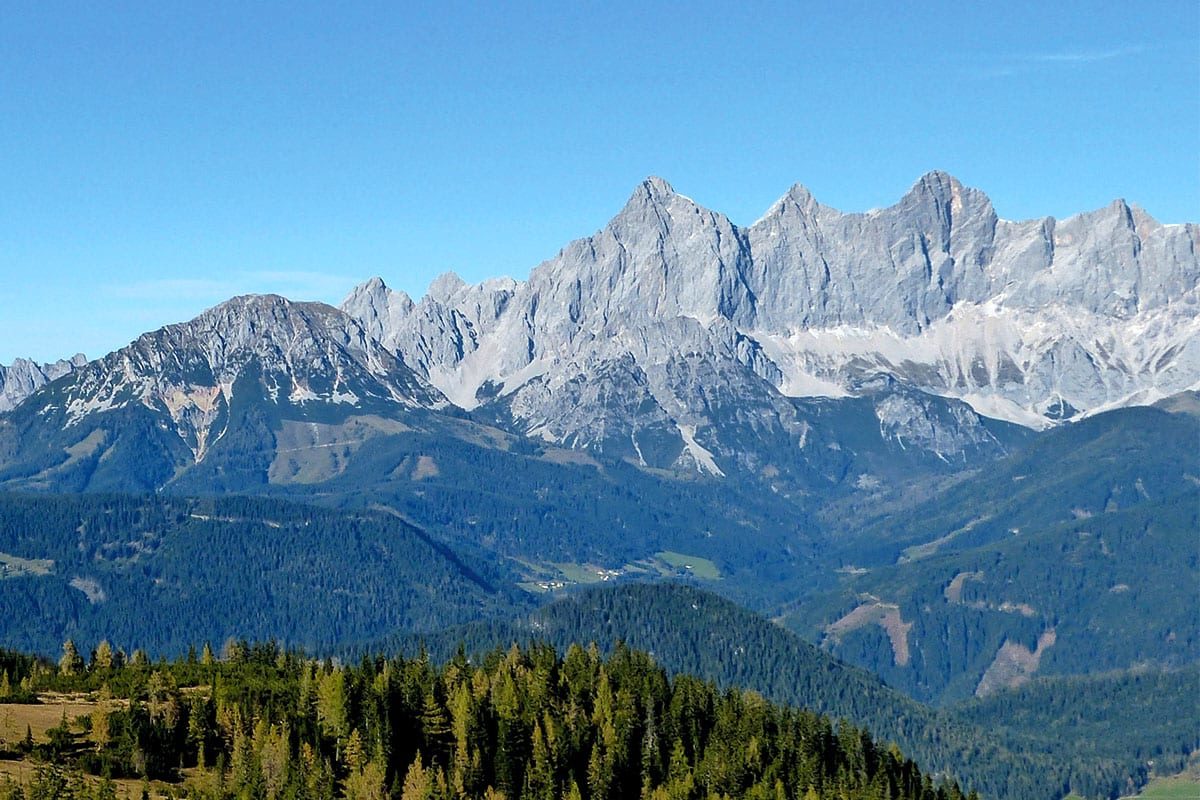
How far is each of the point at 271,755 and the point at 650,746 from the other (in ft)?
143

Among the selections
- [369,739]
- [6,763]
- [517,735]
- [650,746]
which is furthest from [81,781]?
[650,746]

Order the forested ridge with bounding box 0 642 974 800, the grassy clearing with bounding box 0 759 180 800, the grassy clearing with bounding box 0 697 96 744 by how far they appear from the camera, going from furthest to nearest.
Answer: the grassy clearing with bounding box 0 697 96 744
the forested ridge with bounding box 0 642 974 800
the grassy clearing with bounding box 0 759 180 800

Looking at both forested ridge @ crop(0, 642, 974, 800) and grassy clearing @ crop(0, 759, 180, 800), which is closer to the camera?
grassy clearing @ crop(0, 759, 180, 800)

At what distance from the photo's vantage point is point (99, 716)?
176 metres

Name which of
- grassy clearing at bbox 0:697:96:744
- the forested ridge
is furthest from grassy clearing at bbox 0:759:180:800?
grassy clearing at bbox 0:697:96:744

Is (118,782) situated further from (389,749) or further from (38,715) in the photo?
(389,749)

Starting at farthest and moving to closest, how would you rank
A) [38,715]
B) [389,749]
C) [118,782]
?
1. [38,715]
2. [389,749]
3. [118,782]

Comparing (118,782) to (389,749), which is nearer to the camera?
(118,782)

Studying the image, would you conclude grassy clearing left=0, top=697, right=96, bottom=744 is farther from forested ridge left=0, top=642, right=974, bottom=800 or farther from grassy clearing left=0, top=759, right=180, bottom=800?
grassy clearing left=0, top=759, right=180, bottom=800

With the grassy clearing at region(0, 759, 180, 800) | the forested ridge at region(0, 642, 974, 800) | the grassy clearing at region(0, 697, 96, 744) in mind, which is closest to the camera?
the grassy clearing at region(0, 759, 180, 800)

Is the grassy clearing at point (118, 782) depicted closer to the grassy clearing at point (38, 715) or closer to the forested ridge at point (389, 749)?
the forested ridge at point (389, 749)

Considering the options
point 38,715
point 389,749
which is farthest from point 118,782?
point 389,749

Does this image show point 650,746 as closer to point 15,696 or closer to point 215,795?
point 215,795

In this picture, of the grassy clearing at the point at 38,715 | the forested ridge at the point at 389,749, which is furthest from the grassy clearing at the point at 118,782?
the grassy clearing at the point at 38,715
